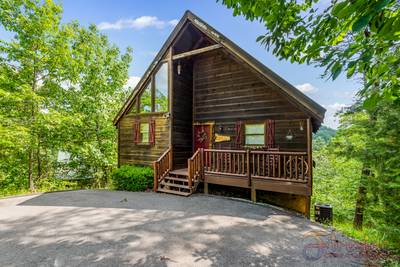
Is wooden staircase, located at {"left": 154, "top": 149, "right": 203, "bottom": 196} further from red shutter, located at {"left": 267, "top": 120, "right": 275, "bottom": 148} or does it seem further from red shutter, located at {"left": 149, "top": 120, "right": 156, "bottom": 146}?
red shutter, located at {"left": 267, "top": 120, "right": 275, "bottom": 148}

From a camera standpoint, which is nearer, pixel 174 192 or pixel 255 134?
pixel 174 192

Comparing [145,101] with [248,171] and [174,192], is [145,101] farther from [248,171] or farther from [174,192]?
[248,171]

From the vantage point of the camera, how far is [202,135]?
9.95 meters

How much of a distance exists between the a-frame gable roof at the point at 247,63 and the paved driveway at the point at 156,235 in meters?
3.38

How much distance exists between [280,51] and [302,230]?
3.97 metres

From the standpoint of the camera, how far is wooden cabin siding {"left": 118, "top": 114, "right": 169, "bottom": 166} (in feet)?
32.2

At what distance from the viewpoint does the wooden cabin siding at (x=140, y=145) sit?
9.83 metres

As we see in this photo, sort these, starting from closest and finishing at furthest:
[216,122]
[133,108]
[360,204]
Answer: [360,204], [216,122], [133,108]

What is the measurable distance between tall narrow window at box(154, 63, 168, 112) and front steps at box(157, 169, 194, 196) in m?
3.20

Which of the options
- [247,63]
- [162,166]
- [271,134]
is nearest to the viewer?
[247,63]

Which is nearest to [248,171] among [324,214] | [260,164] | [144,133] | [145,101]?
[260,164]

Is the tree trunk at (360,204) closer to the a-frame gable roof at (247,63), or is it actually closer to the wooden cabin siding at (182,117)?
the a-frame gable roof at (247,63)

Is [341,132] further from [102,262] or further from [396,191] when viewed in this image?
[102,262]

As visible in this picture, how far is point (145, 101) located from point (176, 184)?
4868 mm
